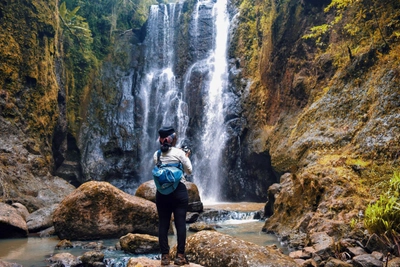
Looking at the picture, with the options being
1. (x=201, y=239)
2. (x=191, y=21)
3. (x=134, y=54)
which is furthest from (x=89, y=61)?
(x=201, y=239)

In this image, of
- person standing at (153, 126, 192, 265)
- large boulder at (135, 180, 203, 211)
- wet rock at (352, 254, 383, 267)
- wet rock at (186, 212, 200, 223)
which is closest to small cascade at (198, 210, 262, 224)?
wet rock at (186, 212, 200, 223)

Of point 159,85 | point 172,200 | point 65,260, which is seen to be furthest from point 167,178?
point 159,85

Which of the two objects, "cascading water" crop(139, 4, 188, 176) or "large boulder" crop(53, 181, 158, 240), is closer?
"large boulder" crop(53, 181, 158, 240)

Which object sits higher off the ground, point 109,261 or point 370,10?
point 370,10

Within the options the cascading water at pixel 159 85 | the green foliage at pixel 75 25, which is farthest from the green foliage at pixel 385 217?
the green foliage at pixel 75 25

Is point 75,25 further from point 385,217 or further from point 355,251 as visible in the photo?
point 385,217

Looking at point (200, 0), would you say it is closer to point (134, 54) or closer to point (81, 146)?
point (134, 54)

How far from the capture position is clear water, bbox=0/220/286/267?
656cm

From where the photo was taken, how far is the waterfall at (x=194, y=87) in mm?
19234

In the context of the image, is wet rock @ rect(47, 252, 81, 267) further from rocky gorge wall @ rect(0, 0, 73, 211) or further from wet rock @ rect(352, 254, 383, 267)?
rocky gorge wall @ rect(0, 0, 73, 211)

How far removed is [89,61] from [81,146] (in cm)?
589

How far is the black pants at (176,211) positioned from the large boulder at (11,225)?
613cm

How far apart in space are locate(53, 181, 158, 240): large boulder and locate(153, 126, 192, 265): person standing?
4.81 meters

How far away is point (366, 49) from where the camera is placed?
11273 mm
